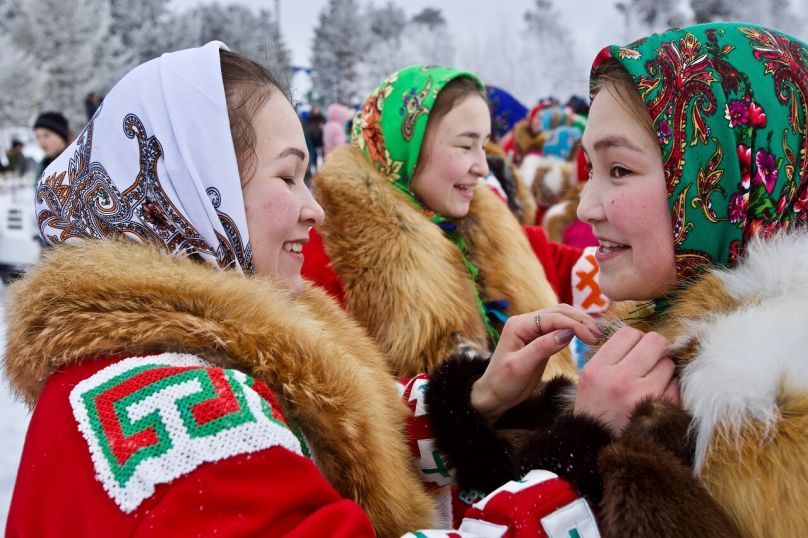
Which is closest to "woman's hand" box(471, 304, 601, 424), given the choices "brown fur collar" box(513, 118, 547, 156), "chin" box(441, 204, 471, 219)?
"chin" box(441, 204, 471, 219)

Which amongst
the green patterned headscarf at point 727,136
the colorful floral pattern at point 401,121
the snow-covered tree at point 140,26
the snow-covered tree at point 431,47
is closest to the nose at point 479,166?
the colorful floral pattern at point 401,121

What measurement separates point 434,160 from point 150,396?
196 centimetres

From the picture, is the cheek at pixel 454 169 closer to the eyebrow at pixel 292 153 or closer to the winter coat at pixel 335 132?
the eyebrow at pixel 292 153

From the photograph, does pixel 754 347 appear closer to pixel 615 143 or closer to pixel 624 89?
pixel 615 143

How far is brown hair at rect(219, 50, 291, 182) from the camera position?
5.21 ft

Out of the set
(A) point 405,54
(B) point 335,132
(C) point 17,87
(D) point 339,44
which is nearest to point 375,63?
(A) point 405,54

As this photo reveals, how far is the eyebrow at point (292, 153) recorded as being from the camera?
1631mm

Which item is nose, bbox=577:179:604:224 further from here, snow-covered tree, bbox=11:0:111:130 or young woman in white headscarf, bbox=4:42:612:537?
snow-covered tree, bbox=11:0:111:130

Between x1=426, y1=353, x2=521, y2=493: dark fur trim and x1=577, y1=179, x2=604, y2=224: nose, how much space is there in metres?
0.53

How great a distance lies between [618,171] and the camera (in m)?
1.49

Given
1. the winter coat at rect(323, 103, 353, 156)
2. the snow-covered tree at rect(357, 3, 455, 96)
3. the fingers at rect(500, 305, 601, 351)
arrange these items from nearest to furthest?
the fingers at rect(500, 305, 601, 351) → the winter coat at rect(323, 103, 353, 156) → the snow-covered tree at rect(357, 3, 455, 96)

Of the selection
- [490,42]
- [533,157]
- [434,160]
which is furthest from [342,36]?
[434,160]

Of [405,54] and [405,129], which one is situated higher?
[405,54]

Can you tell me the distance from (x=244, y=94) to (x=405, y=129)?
1.30m
